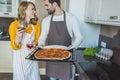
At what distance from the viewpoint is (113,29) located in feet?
7.88

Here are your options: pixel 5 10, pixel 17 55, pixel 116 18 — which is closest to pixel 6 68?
pixel 5 10

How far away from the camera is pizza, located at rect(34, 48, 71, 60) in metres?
1.96

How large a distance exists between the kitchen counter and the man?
26cm

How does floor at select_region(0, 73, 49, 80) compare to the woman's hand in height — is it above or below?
below

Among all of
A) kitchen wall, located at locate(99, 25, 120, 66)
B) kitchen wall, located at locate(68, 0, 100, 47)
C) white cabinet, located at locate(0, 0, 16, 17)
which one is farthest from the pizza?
white cabinet, located at locate(0, 0, 16, 17)

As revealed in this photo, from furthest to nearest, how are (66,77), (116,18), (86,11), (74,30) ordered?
(86,11), (74,30), (66,77), (116,18)

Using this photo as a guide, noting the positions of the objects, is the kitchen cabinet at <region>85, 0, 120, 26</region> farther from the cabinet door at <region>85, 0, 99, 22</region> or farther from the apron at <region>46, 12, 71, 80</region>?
the apron at <region>46, 12, 71, 80</region>

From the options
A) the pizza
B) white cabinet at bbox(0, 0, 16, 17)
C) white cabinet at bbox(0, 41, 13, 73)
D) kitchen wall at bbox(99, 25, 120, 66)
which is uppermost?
white cabinet at bbox(0, 0, 16, 17)

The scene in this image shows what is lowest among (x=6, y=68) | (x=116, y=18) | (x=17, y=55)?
(x=6, y=68)

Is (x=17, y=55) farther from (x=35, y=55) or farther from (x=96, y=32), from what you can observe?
(x=96, y=32)

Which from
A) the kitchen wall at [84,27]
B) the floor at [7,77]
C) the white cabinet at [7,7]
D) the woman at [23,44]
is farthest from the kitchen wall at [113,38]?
the white cabinet at [7,7]

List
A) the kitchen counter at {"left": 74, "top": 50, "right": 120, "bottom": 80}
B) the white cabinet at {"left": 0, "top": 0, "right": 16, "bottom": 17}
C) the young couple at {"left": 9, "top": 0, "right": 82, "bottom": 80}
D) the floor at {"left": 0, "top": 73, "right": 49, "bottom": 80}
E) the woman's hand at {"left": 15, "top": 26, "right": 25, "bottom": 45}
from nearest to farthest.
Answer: the kitchen counter at {"left": 74, "top": 50, "right": 120, "bottom": 80} → the woman's hand at {"left": 15, "top": 26, "right": 25, "bottom": 45} → the young couple at {"left": 9, "top": 0, "right": 82, "bottom": 80} → the floor at {"left": 0, "top": 73, "right": 49, "bottom": 80} → the white cabinet at {"left": 0, "top": 0, "right": 16, "bottom": 17}

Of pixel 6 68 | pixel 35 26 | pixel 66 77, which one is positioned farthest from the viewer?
pixel 6 68

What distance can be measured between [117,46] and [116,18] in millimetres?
549
